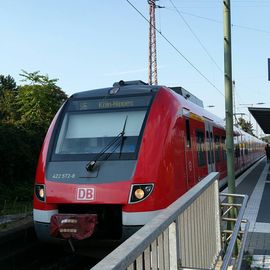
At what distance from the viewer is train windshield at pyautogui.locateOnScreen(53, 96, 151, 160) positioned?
746 cm

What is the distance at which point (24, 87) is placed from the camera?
39500 mm

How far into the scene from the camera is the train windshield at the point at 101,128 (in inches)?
294

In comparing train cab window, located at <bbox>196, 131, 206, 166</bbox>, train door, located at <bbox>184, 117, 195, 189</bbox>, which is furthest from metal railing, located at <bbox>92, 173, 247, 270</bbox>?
train cab window, located at <bbox>196, 131, 206, 166</bbox>

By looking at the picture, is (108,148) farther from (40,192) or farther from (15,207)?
(15,207)

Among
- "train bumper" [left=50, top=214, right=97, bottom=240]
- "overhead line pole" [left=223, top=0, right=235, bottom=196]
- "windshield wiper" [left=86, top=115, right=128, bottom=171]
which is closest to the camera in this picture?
"train bumper" [left=50, top=214, right=97, bottom=240]

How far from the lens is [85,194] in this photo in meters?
6.86

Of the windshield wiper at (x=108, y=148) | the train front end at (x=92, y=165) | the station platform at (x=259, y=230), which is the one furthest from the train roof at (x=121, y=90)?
the station platform at (x=259, y=230)

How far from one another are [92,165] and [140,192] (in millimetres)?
837

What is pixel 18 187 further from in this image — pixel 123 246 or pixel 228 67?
pixel 123 246

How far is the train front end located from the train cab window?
2549mm

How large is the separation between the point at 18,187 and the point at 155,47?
57.5 feet

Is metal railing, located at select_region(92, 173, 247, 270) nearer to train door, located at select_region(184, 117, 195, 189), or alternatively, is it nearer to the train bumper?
the train bumper

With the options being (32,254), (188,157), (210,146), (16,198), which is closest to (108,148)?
(188,157)

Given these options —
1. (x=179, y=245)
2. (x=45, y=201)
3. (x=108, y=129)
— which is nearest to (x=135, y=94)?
(x=108, y=129)
